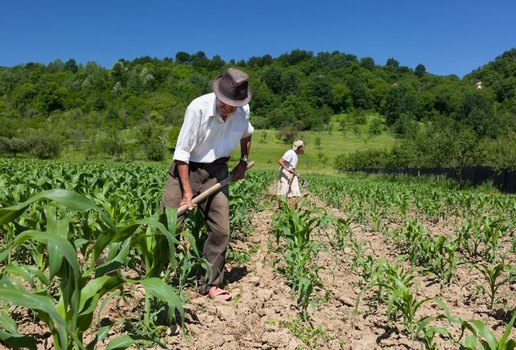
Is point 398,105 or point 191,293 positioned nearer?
point 191,293

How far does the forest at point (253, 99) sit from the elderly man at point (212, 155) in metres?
45.5

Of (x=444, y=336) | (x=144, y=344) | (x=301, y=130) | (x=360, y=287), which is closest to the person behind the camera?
(x=144, y=344)

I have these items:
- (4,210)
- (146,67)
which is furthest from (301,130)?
(4,210)

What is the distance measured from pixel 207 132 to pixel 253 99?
86083 mm

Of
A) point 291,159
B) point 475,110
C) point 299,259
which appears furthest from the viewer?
point 475,110

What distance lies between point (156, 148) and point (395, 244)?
4855 centimetres

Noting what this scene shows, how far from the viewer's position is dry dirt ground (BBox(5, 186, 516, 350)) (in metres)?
2.89

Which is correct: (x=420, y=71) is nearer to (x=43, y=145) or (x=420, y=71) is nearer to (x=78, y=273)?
(x=43, y=145)

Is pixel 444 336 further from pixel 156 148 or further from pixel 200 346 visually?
pixel 156 148

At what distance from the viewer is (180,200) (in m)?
3.69

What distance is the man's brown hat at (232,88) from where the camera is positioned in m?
3.42

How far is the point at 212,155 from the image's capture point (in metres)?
3.71

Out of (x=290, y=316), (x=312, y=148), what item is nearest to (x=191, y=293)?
(x=290, y=316)

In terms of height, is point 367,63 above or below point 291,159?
above
